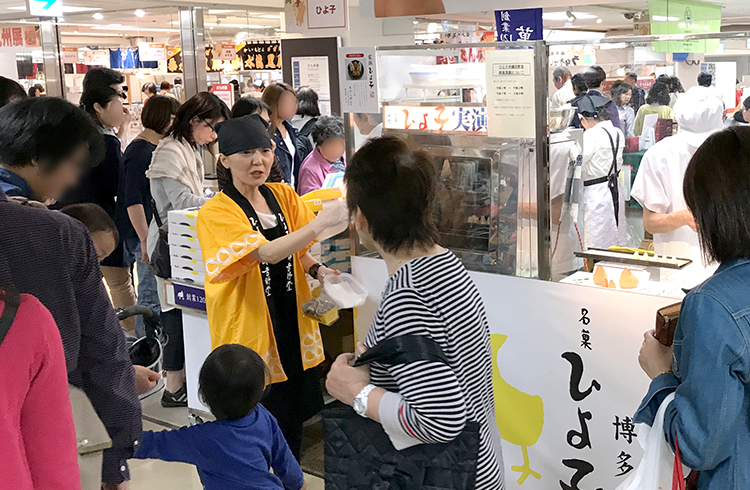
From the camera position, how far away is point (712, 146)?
1432 mm

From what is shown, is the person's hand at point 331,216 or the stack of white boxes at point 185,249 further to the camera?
the stack of white boxes at point 185,249

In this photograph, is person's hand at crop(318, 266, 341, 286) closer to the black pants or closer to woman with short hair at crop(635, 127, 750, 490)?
the black pants

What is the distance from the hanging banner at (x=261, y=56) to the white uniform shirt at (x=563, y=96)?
6.37 m

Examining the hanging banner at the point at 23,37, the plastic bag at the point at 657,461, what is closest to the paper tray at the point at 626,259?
the plastic bag at the point at 657,461

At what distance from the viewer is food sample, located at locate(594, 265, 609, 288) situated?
2654mm

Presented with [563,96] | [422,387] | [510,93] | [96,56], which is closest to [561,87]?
[563,96]

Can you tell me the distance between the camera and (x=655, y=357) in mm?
1633

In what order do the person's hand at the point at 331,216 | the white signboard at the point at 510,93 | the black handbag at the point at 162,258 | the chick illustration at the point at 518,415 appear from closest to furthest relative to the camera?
the person's hand at the point at 331,216 → the white signboard at the point at 510,93 → the chick illustration at the point at 518,415 → the black handbag at the point at 162,258

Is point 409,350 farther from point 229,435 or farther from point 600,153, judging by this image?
point 600,153

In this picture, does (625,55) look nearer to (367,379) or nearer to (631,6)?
(367,379)

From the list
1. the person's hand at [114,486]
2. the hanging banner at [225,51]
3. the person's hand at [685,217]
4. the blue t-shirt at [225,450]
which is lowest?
the blue t-shirt at [225,450]

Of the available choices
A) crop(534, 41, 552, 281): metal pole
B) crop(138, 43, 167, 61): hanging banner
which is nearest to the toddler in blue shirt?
crop(534, 41, 552, 281): metal pole

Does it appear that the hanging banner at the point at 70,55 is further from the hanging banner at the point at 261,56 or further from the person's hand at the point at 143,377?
the person's hand at the point at 143,377

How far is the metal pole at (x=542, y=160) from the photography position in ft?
8.67
